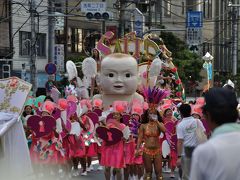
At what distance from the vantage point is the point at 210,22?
57625 mm

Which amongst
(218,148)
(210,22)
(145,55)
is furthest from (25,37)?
(218,148)

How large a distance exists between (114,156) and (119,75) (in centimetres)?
543

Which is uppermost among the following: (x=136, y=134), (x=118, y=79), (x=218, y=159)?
(x=218, y=159)

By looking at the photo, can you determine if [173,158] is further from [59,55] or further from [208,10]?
[208,10]

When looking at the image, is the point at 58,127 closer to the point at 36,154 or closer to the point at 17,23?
the point at 36,154

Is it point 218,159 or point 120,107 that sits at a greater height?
point 218,159

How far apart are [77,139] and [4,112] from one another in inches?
112

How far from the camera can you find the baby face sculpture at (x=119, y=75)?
16.8 meters

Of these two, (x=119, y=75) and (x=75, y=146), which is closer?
(x=75, y=146)

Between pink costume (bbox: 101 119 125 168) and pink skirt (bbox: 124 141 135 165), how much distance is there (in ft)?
0.28

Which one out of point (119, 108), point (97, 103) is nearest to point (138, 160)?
point (119, 108)

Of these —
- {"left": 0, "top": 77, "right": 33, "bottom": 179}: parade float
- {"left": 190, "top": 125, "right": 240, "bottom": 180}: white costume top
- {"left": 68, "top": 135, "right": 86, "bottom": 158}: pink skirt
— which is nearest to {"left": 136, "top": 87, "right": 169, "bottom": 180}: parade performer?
{"left": 0, "top": 77, "right": 33, "bottom": 179}: parade float

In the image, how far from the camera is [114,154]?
38.0 feet

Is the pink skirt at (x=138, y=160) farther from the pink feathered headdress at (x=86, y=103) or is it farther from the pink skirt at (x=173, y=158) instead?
the pink feathered headdress at (x=86, y=103)
